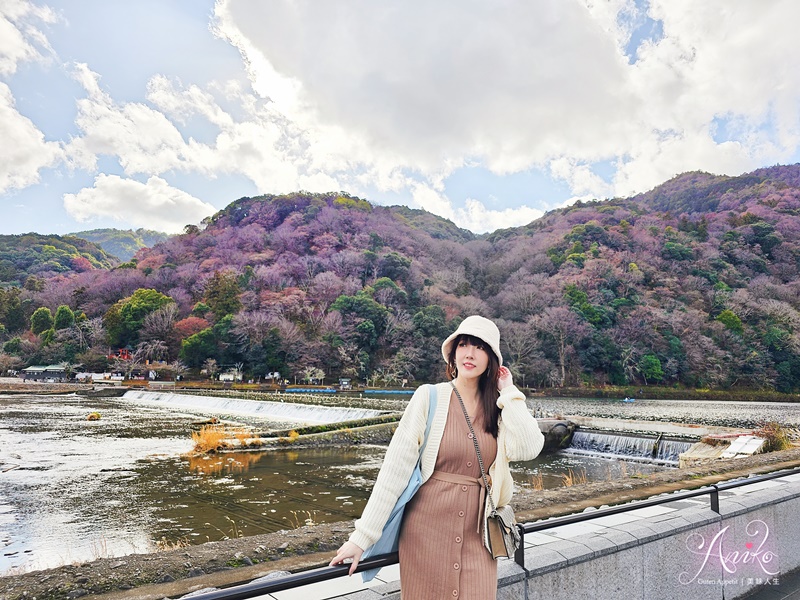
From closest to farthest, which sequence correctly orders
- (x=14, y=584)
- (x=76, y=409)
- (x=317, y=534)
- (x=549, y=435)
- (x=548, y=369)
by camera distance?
(x=14, y=584)
(x=317, y=534)
(x=549, y=435)
(x=76, y=409)
(x=548, y=369)

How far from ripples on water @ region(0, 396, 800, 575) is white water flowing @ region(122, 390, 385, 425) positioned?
4.33m

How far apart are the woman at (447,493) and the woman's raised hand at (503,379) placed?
0.03m

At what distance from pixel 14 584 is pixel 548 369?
36.0m

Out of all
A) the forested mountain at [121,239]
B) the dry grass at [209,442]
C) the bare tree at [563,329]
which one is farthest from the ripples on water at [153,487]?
the forested mountain at [121,239]

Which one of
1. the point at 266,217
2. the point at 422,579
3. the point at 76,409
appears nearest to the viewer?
the point at 422,579

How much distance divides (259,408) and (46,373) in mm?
24385

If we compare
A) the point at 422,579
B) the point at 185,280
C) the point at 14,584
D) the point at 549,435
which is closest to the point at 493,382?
the point at 422,579

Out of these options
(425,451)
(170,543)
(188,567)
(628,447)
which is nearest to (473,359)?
(425,451)

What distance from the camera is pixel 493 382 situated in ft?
5.32

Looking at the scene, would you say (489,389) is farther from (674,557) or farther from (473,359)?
(674,557)

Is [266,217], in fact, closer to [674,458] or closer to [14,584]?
[674,458]

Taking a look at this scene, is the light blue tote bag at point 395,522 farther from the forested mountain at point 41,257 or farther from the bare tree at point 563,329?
the forested mountain at point 41,257

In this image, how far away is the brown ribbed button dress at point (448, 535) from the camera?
1.42m

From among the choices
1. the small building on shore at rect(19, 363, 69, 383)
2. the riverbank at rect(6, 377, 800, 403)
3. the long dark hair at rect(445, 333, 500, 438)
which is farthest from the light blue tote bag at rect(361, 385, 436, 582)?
the small building on shore at rect(19, 363, 69, 383)
